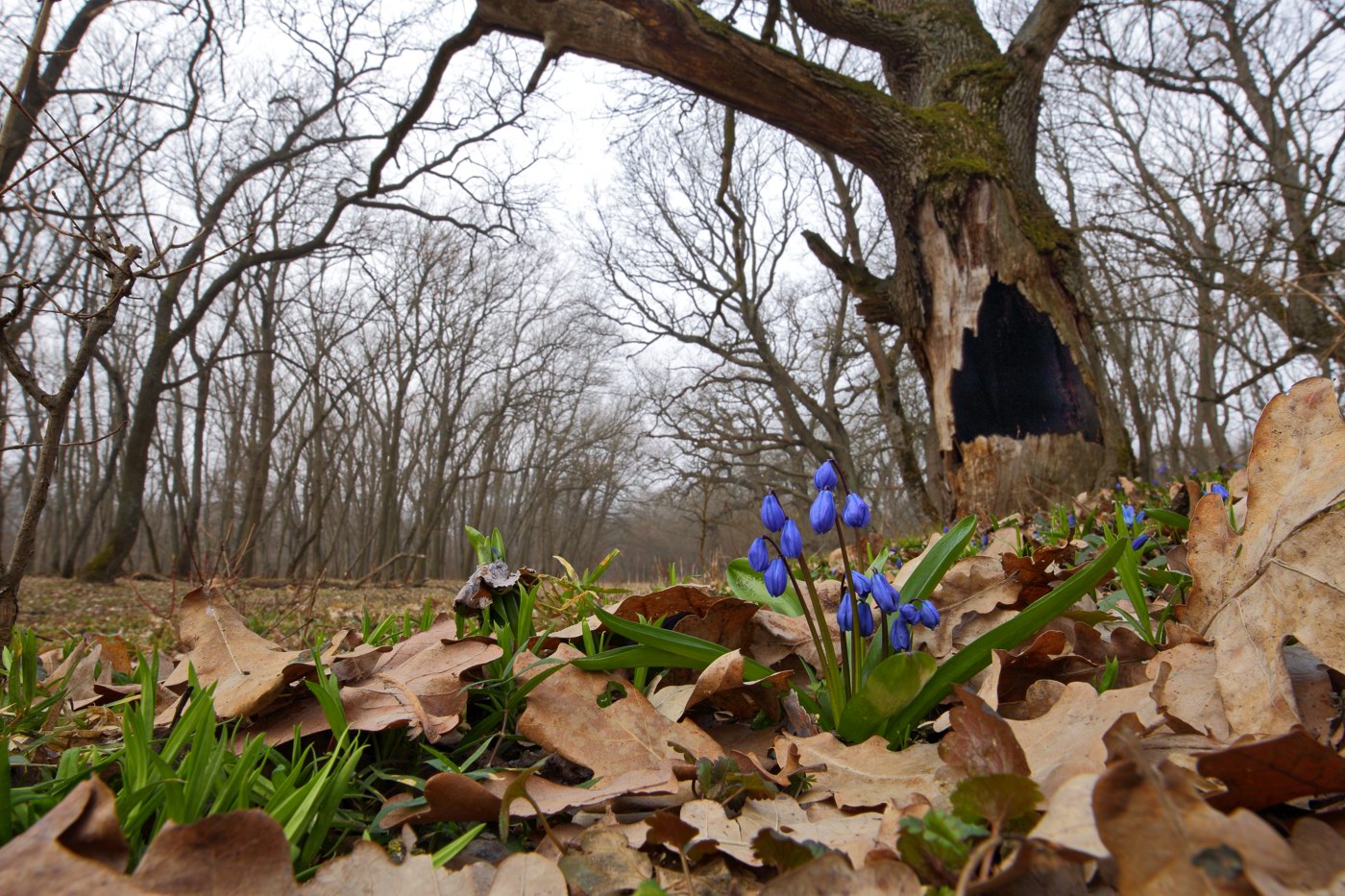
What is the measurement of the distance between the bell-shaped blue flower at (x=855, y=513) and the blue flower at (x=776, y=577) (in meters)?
0.15

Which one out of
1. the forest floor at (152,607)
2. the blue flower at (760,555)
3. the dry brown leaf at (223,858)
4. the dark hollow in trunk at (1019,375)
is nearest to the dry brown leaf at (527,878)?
the dry brown leaf at (223,858)

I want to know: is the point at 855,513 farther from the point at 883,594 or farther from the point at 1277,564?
the point at 1277,564

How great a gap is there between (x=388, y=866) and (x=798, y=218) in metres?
20.8

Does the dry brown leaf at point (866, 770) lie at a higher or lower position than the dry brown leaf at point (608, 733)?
lower

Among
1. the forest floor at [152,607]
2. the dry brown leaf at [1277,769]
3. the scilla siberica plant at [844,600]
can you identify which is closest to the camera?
the dry brown leaf at [1277,769]

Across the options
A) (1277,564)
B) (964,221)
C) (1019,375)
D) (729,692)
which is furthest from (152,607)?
(964,221)

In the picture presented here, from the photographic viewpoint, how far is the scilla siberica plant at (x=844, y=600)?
127 cm

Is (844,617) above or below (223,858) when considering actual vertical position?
above

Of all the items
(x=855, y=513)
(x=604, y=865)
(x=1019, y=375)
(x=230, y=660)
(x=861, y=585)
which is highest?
(x=1019, y=375)

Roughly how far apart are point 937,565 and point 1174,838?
Answer: 95 centimetres

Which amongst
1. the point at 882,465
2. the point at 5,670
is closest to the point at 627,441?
the point at 882,465

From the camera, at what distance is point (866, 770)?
1119mm

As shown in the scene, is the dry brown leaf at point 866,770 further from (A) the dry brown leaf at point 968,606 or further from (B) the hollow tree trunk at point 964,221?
(B) the hollow tree trunk at point 964,221

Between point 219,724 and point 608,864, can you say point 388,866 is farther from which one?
point 219,724
